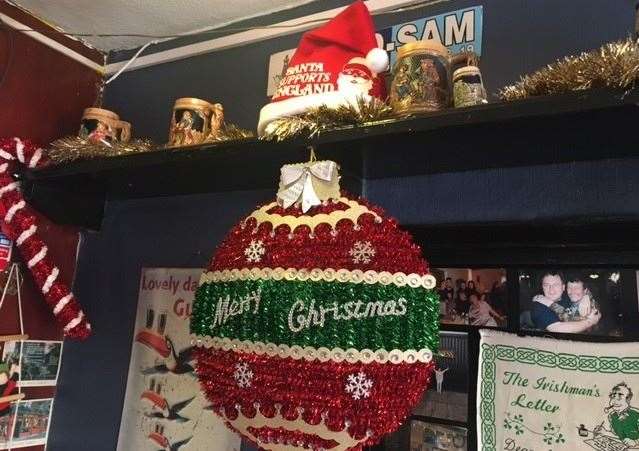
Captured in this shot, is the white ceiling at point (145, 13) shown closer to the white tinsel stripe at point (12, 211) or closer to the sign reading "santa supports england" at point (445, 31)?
the sign reading "santa supports england" at point (445, 31)

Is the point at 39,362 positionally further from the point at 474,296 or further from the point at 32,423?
the point at 474,296

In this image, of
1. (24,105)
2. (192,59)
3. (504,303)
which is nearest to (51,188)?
(24,105)

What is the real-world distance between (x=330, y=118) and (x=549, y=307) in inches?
16.6

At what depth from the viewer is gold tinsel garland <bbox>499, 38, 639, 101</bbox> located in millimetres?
617

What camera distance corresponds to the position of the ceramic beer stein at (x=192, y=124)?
Result: 1.04 metres

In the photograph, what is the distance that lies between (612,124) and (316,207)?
38 centimetres

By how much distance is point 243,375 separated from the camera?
2.19 feet

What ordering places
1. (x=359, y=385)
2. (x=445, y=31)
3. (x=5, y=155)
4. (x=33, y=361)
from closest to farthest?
(x=359, y=385) → (x=445, y=31) → (x=5, y=155) → (x=33, y=361)

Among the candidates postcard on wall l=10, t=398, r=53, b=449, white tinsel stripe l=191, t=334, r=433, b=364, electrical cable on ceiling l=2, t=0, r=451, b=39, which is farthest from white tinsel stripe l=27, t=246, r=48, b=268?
white tinsel stripe l=191, t=334, r=433, b=364

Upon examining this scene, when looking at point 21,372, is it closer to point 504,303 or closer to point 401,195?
point 401,195

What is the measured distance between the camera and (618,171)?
0.84 m

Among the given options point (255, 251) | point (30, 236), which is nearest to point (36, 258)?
point (30, 236)

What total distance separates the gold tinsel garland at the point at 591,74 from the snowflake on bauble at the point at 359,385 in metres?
0.39

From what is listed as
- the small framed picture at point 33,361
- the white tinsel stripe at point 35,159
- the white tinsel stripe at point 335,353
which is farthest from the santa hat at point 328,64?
the small framed picture at point 33,361
